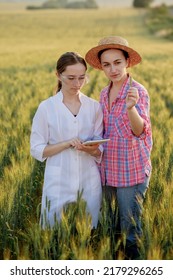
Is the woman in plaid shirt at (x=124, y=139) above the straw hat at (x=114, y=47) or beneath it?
beneath

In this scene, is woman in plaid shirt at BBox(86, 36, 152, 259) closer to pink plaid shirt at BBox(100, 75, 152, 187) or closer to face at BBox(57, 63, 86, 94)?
pink plaid shirt at BBox(100, 75, 152, 187)

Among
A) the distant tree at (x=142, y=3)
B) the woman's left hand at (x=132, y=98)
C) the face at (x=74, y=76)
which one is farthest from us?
the distant tree at (x=142, y=3)

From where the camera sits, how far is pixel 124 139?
2.68 m

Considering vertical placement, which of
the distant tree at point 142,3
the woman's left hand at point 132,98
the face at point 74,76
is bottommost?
the woman's left hand at point 132,98

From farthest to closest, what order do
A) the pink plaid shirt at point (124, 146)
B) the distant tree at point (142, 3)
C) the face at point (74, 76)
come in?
the distant tree at point (142, 3) < the pink plaid shirt at point (124, 146) < the face at point (74, 76)

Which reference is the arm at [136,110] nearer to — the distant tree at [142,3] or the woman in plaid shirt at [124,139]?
the woman in plaid shirt at [124,139]

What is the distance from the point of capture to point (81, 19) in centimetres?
5131

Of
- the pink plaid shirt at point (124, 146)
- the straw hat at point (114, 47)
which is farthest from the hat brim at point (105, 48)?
the pink plaid shirt at point (124, 146)

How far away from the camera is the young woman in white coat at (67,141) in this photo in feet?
8.53

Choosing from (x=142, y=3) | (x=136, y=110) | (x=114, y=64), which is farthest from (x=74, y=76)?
(x=142, y=3)

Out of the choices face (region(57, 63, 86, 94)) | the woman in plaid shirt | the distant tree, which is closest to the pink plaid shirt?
the woman in plaid shirt

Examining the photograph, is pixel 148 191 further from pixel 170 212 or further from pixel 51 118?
pixel 51 118

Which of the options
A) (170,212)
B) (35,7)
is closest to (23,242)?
(170,212)
